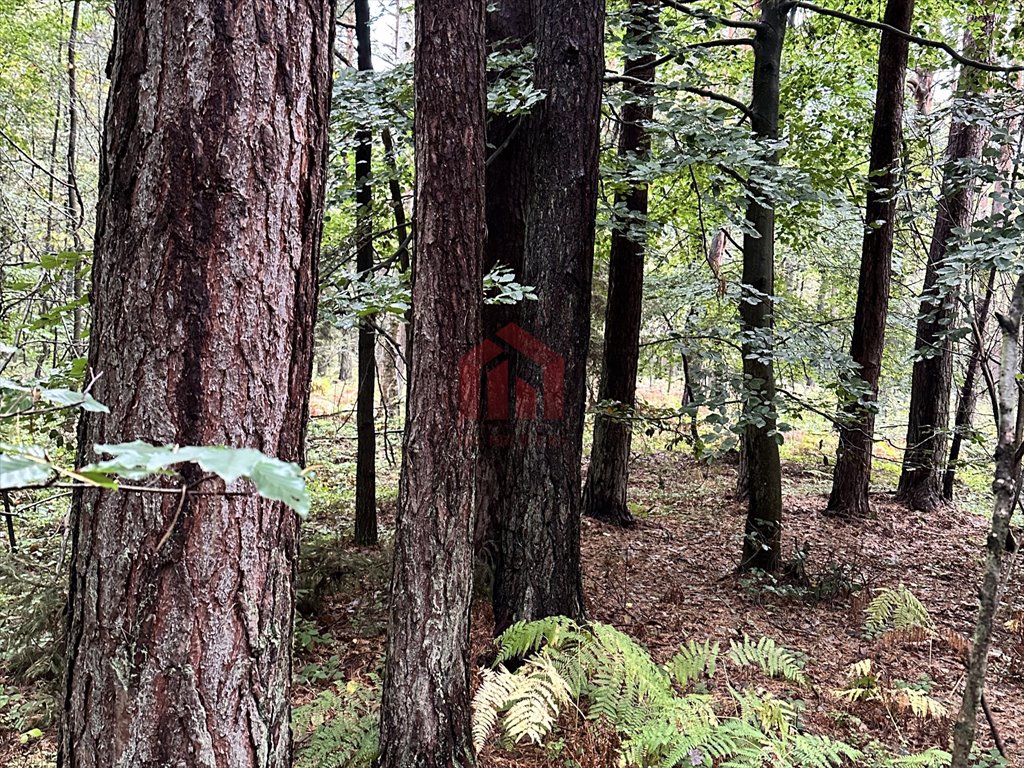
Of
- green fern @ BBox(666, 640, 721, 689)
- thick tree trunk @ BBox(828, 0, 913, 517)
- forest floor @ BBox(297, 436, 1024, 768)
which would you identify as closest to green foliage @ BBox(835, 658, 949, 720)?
forest floor @ BBox(297, 436, 1024, 768)

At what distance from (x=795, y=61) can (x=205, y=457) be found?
9.28 metres

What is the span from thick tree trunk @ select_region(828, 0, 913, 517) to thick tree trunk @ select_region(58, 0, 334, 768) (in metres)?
5.46

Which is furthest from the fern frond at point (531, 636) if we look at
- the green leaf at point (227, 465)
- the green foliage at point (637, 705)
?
the green leaf at point (227, 465)

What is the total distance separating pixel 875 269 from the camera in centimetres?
760

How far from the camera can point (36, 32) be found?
6.55 metres

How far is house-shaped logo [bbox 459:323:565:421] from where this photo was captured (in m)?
4.20

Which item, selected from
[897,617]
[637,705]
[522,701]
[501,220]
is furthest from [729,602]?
[501,220]

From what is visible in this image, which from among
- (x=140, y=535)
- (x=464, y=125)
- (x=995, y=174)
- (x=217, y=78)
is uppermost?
(x=995, y=174)

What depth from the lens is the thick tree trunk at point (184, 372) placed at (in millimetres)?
1271

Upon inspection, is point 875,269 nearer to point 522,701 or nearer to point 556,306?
point 556,306

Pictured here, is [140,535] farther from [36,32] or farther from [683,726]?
[36,32]

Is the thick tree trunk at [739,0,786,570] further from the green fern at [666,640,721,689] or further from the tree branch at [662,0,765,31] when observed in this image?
the green fern at [666,640,721,689]

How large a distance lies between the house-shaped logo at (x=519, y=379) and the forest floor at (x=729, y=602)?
1.47 m

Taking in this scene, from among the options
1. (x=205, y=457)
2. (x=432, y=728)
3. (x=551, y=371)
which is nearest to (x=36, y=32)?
(x=551, y=371)
